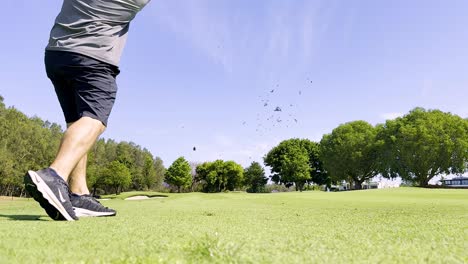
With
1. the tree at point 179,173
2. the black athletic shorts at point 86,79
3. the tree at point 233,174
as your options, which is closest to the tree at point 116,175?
the tree at point 179,173

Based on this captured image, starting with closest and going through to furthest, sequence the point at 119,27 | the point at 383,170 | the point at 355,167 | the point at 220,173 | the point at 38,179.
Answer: the point at 38,179 < the point at 119,27 < the point at 383,170 < the point at 355,167 < the point at 220,173

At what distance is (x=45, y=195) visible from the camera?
2.53 meters

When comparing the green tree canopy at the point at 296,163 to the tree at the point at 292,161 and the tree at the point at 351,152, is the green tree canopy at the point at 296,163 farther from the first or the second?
the tree at the point at 351,152

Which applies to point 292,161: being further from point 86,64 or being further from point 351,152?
point 86,64

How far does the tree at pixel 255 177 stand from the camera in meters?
81.8

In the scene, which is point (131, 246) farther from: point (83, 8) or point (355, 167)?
point (355, 167)

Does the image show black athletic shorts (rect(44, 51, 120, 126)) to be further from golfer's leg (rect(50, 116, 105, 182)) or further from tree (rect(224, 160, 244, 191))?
tree (rect(224, 160, 244, 191))

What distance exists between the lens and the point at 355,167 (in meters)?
56.4

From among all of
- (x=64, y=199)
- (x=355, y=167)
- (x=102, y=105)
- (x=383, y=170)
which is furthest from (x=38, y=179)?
(x=355, y=167)

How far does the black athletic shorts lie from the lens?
3.07m

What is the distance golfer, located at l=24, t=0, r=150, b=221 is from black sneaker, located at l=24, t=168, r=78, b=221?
228mm

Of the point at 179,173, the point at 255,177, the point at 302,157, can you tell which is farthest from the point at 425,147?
the point at 179,173

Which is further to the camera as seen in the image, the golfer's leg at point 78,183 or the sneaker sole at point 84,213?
the golfer's leg at point 78,183

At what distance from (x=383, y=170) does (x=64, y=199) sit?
53.2 m
